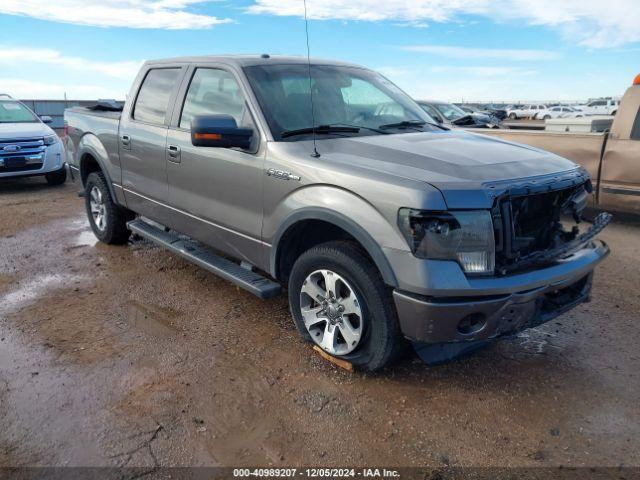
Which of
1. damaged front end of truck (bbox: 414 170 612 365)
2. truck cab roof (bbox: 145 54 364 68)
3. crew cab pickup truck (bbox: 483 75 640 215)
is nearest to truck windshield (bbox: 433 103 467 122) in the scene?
crew cab pickup truck (bbox: 483 75 640 215)

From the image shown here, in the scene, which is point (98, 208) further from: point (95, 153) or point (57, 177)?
point (57, 177)

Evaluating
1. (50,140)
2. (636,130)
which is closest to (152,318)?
(636,130)

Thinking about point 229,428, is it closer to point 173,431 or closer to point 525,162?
point 173,431

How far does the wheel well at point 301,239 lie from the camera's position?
3348 millimetres

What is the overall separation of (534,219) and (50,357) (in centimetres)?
328

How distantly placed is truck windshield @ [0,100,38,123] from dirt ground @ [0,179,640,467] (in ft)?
23.0

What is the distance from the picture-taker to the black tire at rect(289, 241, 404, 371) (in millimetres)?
2951

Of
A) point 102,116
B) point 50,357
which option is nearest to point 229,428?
point 50,357

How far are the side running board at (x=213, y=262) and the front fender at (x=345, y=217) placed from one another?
33 cm

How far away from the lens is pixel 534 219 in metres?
3.12

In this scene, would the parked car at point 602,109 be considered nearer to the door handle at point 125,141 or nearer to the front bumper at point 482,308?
the door handle at point 125,141

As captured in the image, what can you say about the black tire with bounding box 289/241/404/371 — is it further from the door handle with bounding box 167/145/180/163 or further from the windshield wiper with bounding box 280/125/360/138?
the door handle with bounding box 167/145/180/163

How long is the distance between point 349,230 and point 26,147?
8.63 m

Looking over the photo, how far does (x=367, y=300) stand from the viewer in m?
3.00
